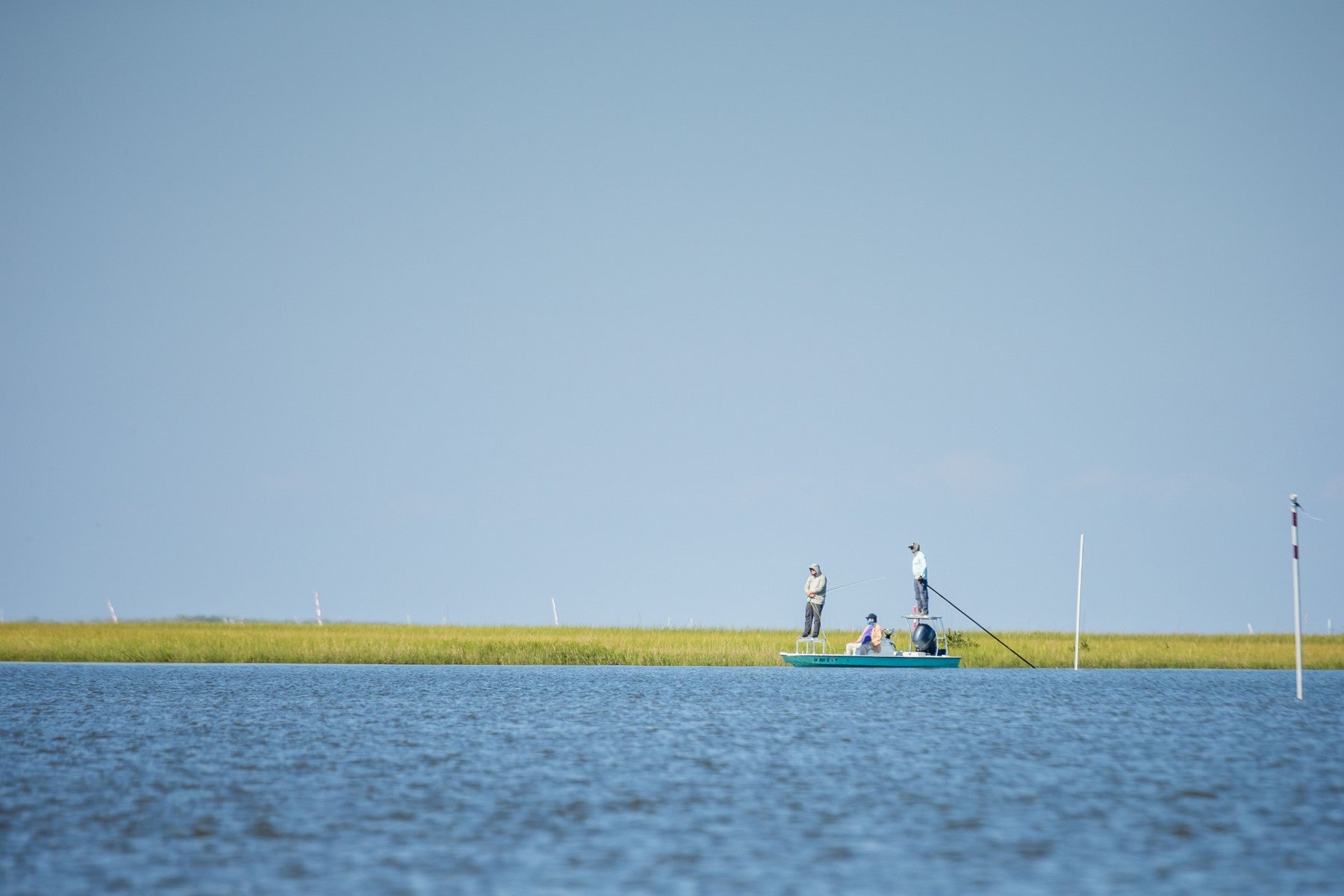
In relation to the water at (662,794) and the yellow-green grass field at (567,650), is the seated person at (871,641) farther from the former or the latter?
the water at (662,794)

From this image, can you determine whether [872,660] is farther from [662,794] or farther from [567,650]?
[662,794]

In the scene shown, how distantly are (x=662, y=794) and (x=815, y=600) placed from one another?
2595cm

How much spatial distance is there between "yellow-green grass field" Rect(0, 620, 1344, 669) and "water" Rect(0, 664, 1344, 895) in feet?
44.6

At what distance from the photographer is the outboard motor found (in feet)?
143

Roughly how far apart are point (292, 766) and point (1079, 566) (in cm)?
3033

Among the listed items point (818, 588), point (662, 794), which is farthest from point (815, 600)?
point (662, 794)

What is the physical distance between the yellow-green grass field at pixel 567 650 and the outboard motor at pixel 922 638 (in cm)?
437

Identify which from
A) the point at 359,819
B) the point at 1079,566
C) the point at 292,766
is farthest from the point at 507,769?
the point at 1079,566

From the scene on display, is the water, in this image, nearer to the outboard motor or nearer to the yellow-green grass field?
the outboard motor

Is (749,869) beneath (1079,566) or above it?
beneath

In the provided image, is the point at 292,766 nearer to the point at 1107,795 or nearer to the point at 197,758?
the point at 197,758

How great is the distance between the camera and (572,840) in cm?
1502

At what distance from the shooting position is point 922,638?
43.6 metres

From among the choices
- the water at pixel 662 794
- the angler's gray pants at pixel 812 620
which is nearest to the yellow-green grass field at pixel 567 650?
the angler's gray pants at pixel 812 620
